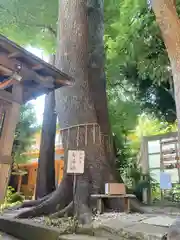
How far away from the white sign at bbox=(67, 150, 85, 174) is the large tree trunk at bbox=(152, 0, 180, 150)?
85.8 inches

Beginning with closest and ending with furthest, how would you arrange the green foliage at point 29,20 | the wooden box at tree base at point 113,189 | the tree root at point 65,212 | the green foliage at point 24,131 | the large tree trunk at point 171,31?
1. the large tree trunk at point 171,31
2. the tree root at point 65,212
3. the wooden box at tree base at point 113,189
4. the green foliage at point 29,20
5. the green foliage at point 24,131

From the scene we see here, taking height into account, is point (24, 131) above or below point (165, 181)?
above

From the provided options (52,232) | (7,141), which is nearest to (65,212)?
(52,232)

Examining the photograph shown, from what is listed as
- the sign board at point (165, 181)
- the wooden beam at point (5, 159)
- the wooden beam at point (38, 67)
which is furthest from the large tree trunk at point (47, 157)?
the wooden beam at point (38, 67)

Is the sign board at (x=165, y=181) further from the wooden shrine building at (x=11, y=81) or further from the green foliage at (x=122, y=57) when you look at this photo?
the wooden shrine building at (x=11, y=81)

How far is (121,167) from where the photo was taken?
9055 millimetres

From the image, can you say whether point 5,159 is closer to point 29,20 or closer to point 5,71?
point 5,71

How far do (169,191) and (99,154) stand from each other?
14.3 ft

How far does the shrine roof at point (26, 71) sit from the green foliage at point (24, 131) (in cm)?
755

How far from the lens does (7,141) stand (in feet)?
11.2

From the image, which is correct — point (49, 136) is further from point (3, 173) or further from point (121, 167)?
point (3, 173)

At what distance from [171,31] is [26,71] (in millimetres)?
2622

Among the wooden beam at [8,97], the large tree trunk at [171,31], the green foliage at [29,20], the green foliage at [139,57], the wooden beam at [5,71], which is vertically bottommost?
the wooden beam at [8,97]

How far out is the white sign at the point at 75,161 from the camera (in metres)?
4.75
